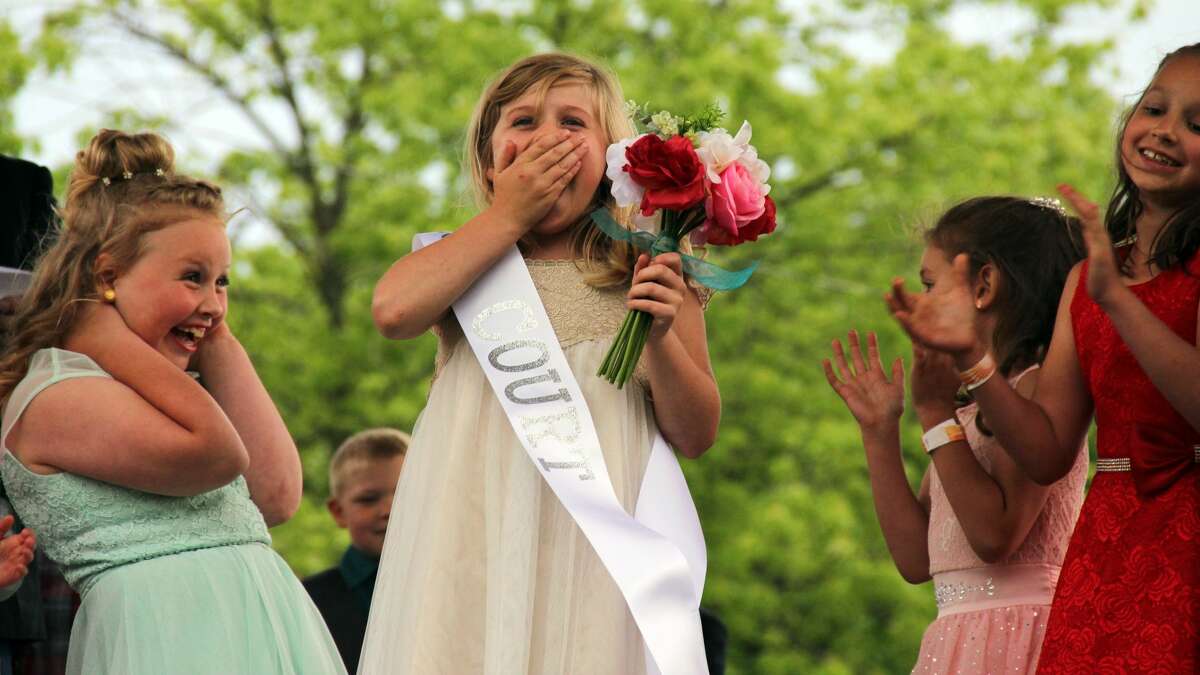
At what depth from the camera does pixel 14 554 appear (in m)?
3.65

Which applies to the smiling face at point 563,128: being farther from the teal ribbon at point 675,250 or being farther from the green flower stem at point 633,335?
the green flower stem at point 633,335

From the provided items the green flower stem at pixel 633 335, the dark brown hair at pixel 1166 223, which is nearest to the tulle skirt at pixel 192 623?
the green flower stem at pixel 633 335

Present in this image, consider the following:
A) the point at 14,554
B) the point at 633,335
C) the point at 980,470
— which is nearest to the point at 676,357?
the point at 633,335

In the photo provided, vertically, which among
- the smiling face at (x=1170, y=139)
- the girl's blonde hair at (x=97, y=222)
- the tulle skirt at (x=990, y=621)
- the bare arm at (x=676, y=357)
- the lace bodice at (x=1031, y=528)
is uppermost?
the girl's blonde hair at (x=97, y=222)

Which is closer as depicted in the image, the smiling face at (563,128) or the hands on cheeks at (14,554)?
the hands on cheeks at (14,554)

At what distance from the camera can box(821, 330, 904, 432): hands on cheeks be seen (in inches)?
162

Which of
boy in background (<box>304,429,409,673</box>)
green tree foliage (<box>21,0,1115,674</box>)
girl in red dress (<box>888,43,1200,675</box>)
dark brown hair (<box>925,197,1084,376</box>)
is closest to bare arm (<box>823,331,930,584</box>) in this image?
dark brown hair (<box>925,197,1084,376</box>)

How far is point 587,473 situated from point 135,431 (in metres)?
1.05

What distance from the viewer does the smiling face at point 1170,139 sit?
3494 millimetres

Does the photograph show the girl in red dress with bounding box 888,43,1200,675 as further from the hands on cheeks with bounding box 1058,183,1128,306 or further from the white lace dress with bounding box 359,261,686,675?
the white lace dress with bounding box 359,261,686,675

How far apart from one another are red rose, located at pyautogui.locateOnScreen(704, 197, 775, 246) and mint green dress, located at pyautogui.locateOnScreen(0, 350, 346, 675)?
1.34 metres

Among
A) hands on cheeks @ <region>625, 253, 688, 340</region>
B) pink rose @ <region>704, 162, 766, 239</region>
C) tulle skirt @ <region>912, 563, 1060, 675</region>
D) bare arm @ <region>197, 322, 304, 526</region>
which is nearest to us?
hands on cheeks @ <region>625, 253, 688, 340</region>

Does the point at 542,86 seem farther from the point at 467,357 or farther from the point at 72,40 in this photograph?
the point at 72,40

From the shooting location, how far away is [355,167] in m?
16.1
